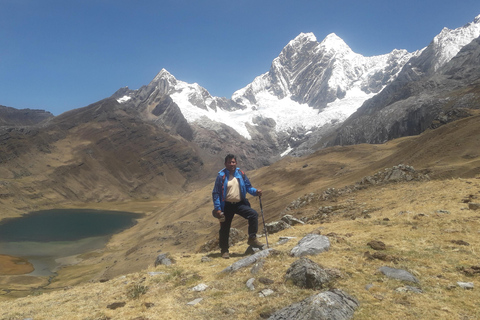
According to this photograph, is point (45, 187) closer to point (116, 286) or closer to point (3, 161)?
point (3, 161)

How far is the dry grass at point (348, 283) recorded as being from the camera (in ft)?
22.2

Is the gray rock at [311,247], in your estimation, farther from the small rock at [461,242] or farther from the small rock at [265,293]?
the small rock at [461,242]

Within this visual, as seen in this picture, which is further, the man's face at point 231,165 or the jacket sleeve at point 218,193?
the man's face at point 231,165

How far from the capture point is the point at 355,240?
1130 centimetres

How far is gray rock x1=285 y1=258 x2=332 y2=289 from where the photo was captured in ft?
25.2

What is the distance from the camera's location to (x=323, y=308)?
6.16 meters

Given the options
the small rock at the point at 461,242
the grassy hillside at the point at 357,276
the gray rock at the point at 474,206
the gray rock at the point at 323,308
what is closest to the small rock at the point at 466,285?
the grassy hillside at the point at 357,276

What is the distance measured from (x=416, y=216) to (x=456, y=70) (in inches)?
7032

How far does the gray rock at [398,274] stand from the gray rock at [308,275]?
1.55m

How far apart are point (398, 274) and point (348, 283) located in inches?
55.5

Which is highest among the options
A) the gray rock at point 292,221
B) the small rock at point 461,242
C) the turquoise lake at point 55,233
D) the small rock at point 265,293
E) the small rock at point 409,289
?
the small rock at point 265,293

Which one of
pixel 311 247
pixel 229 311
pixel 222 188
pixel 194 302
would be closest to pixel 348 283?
pixel 311 247

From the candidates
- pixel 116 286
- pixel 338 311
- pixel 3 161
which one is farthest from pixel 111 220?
pixel 338 311

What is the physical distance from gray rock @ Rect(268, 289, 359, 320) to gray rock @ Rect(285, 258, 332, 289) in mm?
899
